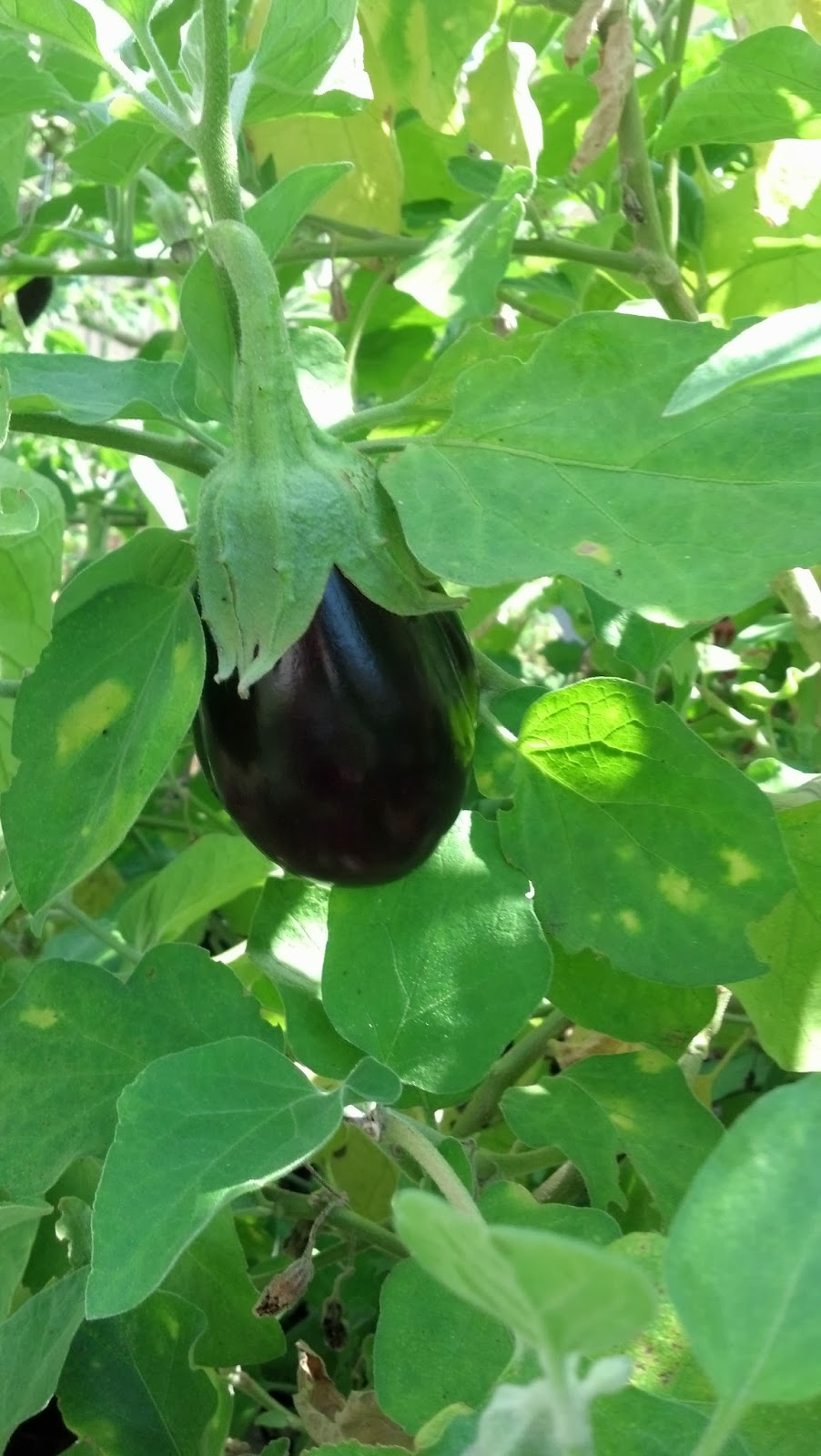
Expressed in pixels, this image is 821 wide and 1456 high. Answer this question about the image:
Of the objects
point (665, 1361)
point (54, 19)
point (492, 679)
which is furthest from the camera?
point (492, 679)

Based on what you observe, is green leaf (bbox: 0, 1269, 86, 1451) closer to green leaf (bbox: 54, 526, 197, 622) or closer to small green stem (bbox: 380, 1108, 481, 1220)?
small green stem (bbox: 380, 1108, 481, 1220)

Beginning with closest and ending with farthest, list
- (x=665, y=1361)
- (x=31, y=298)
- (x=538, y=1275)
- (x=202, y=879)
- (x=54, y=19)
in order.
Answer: (x=538, y=1275)
(x=665, y=1361)
(x=54, y=19)
(x=202, y=879)
(x=31, y=298)

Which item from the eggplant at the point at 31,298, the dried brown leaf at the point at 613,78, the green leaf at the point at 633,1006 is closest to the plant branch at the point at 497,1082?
the green leaf at the point at 633,1006

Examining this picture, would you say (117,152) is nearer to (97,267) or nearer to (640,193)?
(97,267)

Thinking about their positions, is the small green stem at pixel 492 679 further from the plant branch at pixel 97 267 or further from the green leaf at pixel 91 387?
the plant branch at pixel 97 267

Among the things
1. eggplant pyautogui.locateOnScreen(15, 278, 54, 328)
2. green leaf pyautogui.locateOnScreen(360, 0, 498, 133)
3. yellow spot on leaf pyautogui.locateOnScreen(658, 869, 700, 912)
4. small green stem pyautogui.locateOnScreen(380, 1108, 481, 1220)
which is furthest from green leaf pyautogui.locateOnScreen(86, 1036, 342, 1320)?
eggplant pyautogui.locateOnScreen(15, 278, 54, 328)

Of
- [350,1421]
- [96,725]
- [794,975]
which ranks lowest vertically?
[350,1421]

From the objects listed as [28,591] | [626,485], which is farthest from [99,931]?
[626,485]
